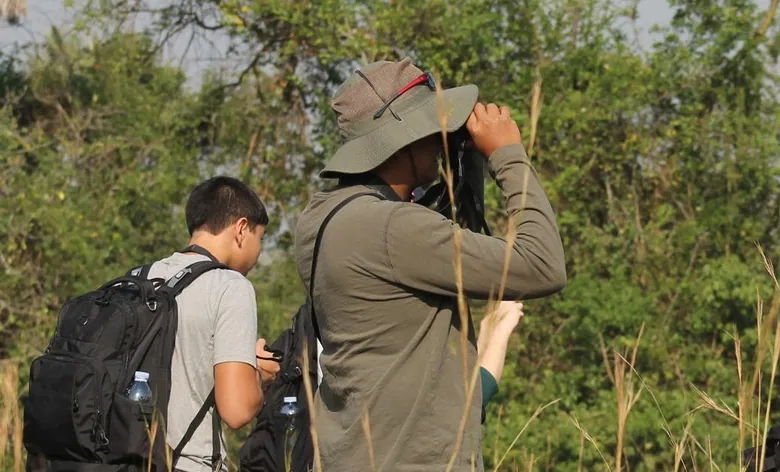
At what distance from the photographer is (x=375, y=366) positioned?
2.27 m

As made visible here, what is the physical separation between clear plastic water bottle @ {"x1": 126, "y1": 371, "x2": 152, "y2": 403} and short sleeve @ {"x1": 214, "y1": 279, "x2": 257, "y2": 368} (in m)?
0.17

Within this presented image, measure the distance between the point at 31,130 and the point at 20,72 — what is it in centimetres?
66

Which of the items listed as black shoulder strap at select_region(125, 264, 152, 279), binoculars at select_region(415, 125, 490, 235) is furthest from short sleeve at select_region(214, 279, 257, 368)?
binoculars at select_region(415, 125, 490, 235)

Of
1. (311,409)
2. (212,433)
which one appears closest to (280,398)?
(212,433)

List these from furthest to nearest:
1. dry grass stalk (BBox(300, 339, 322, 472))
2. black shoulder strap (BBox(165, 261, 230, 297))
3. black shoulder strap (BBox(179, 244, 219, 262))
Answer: black shoulder strap (BBox(179, 244, 219, 262)), black shoulder strap (BBox(165, 261, 230, 297)), dry grass stalk (BBox(300, 339, 322, 472))

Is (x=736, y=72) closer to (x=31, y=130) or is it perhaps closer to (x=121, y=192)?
(x=121, y=192)

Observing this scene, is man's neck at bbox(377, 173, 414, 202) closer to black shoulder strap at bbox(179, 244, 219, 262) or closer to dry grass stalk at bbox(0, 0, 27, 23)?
black shoulder strap at bbox(179, 244, 219, 262)

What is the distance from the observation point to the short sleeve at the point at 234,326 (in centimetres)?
296

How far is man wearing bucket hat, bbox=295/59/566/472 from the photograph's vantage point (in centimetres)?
220

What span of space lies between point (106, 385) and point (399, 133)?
100 centimetres

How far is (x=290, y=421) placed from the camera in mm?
3346

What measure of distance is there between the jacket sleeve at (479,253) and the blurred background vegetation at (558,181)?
582 centimetres

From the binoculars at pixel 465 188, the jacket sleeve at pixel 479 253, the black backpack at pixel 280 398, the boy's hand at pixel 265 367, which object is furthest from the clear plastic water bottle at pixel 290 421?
the jacket sleeve at pixel 479 253

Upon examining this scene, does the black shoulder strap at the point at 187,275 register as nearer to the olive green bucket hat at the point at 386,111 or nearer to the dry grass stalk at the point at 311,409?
the olive green bucket hat at the point at 386,111
